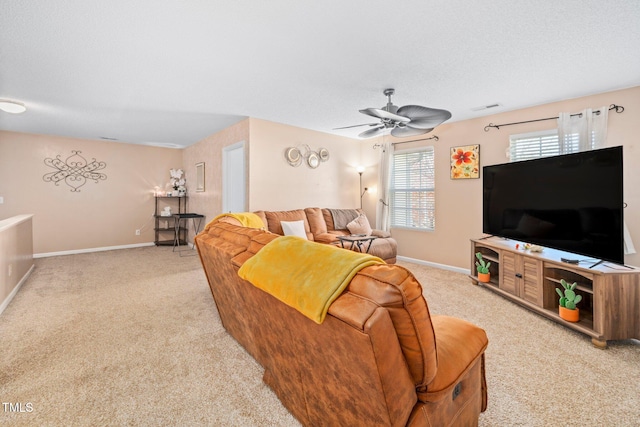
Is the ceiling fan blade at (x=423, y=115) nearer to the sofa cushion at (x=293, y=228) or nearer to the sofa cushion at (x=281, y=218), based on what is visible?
the sofa cushion at (x=293, y=228)

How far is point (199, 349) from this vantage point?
2.10m

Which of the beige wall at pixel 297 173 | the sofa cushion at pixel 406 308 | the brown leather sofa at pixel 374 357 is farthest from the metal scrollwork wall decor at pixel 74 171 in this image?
the sofa cushion at pixel 406 308

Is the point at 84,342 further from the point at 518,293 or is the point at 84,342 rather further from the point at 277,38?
the point at 518,293

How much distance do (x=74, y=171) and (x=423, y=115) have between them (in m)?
6.73

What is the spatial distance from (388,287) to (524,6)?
2186 mm

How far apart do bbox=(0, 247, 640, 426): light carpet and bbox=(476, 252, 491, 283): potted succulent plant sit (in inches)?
10.6

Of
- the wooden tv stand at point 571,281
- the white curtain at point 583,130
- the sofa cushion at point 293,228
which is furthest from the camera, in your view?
the sofa cushion at point 293,228

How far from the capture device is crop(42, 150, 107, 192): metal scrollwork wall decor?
5.30 metres

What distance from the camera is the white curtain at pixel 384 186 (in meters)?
5.12

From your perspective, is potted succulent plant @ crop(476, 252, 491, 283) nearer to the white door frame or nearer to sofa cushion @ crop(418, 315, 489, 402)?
sofa cushion @ crop(418, 315, 489, 402)

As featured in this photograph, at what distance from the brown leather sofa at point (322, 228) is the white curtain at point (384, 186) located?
54 centimetres

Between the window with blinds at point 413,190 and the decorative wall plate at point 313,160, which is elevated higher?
the decorative wall plate at point 313,160

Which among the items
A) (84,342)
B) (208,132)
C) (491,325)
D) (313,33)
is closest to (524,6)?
(313,33)

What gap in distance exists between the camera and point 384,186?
5207 millimetres
